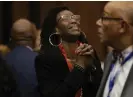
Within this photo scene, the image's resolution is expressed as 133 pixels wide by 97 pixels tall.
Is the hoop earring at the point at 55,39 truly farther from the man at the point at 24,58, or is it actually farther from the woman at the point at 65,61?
the man at the point at 24,58

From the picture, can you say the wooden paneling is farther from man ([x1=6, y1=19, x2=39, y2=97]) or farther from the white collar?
the white collar

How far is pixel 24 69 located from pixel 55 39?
502 mm

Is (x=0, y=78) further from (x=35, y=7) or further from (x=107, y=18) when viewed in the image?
(x=35, y=7)

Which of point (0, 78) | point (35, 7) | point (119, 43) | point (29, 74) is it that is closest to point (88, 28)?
point (35, 7)

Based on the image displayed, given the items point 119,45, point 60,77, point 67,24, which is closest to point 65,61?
point 60,77

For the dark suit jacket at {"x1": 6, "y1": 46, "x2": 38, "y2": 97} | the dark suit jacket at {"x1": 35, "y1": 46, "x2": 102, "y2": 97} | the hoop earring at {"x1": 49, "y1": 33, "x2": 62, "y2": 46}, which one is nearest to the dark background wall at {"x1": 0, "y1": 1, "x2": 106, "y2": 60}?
the dark suit jacket at {"x1": 6, "y1": 46, "x2": 38, "y2": 97}

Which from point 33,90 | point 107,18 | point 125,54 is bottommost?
point 33,90

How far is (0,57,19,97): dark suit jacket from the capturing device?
327 centimetres

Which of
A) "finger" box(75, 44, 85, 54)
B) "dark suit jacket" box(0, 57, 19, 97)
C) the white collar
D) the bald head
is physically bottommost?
"dark suit jacket" box(0, 57, 19, 97)

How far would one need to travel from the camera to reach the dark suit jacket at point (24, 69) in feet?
11.7

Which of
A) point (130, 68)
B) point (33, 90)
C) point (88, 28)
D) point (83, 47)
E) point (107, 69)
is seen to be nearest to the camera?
point (130, 68)

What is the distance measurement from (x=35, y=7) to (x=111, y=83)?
10.7 ft

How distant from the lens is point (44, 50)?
3.30 metres

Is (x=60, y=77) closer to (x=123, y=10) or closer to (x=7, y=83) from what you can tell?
(x=7, y=83)
